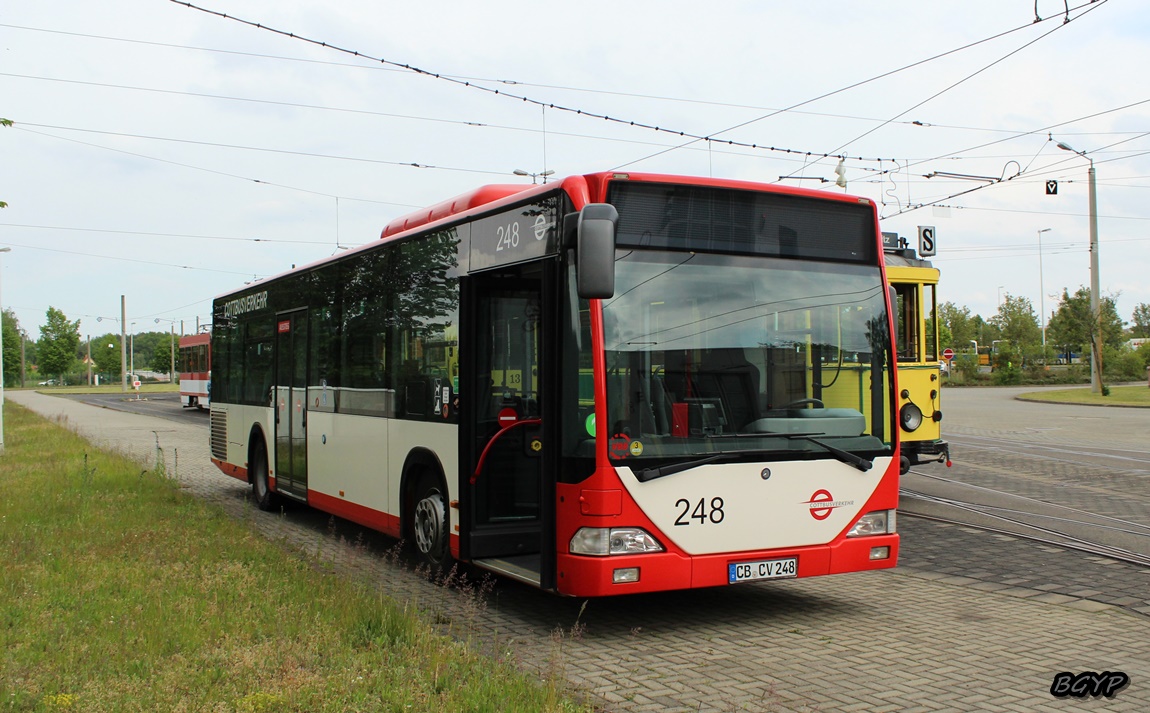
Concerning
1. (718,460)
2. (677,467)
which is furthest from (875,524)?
(677,467)

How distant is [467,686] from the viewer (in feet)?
17.1

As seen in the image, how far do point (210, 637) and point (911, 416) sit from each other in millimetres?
9458

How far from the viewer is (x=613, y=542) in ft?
21.6

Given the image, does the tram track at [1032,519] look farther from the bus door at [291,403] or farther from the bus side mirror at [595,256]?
the bus door at [291,403]

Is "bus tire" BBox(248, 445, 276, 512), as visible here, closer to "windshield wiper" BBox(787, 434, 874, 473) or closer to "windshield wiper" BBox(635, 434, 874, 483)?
"windshield wiper" BBox(635, 434, 874, 483)

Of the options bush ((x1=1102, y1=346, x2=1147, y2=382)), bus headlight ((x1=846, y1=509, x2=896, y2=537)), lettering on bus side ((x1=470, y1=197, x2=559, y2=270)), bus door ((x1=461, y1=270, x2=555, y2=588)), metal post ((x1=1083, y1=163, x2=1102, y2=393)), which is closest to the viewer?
lettering on bus side ((x1=470, y1=197, x2=559, y2=270))

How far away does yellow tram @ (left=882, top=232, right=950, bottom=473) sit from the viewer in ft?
43.6

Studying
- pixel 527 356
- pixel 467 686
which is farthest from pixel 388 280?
pixel 467 686

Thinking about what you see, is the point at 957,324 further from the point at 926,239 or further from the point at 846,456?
the point at 846,456

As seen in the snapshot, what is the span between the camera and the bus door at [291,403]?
12.2 m

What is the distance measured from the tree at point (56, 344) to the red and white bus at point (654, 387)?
104924 millimetres

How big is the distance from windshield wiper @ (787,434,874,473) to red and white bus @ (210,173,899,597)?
13mm

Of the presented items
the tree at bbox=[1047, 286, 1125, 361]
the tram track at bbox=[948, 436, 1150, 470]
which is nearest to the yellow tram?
the tram track at bbox=[948, 436, 1150, 470]

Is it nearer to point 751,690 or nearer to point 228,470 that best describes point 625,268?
point 751,690
